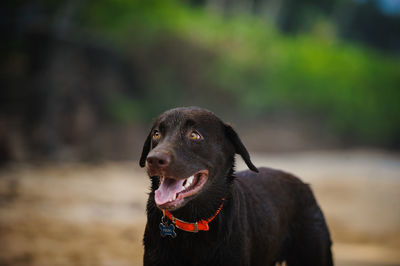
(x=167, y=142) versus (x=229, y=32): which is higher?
(x=229, y=32)

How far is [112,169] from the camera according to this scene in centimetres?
1566

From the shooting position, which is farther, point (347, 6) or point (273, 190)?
point (347, 6)

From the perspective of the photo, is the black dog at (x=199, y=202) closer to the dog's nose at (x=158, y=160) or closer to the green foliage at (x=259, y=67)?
the dog's nose at (x=158, y=160)

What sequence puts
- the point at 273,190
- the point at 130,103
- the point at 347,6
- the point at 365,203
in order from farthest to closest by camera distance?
the point at 347,6 < the point at 130,103 < the point at 365,203 < the point at 273,190

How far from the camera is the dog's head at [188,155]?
2625 mm

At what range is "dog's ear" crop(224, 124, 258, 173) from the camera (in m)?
3.06

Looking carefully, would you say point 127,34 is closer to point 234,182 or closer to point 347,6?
point 234,182

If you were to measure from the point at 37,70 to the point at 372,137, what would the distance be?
28291mm

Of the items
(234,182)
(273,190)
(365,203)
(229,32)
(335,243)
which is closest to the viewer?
(234,182)

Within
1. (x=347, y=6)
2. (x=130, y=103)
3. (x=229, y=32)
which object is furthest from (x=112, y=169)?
(x=347, y=6)

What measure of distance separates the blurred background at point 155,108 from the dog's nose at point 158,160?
303 centimetres

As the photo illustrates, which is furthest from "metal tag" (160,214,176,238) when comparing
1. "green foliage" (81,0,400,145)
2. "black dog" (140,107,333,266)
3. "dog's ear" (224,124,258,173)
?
"green foliage" (81,0,400,145)

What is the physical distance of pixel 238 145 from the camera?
10.1 ft

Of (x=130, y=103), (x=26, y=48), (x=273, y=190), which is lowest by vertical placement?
(x=273, y=190)
